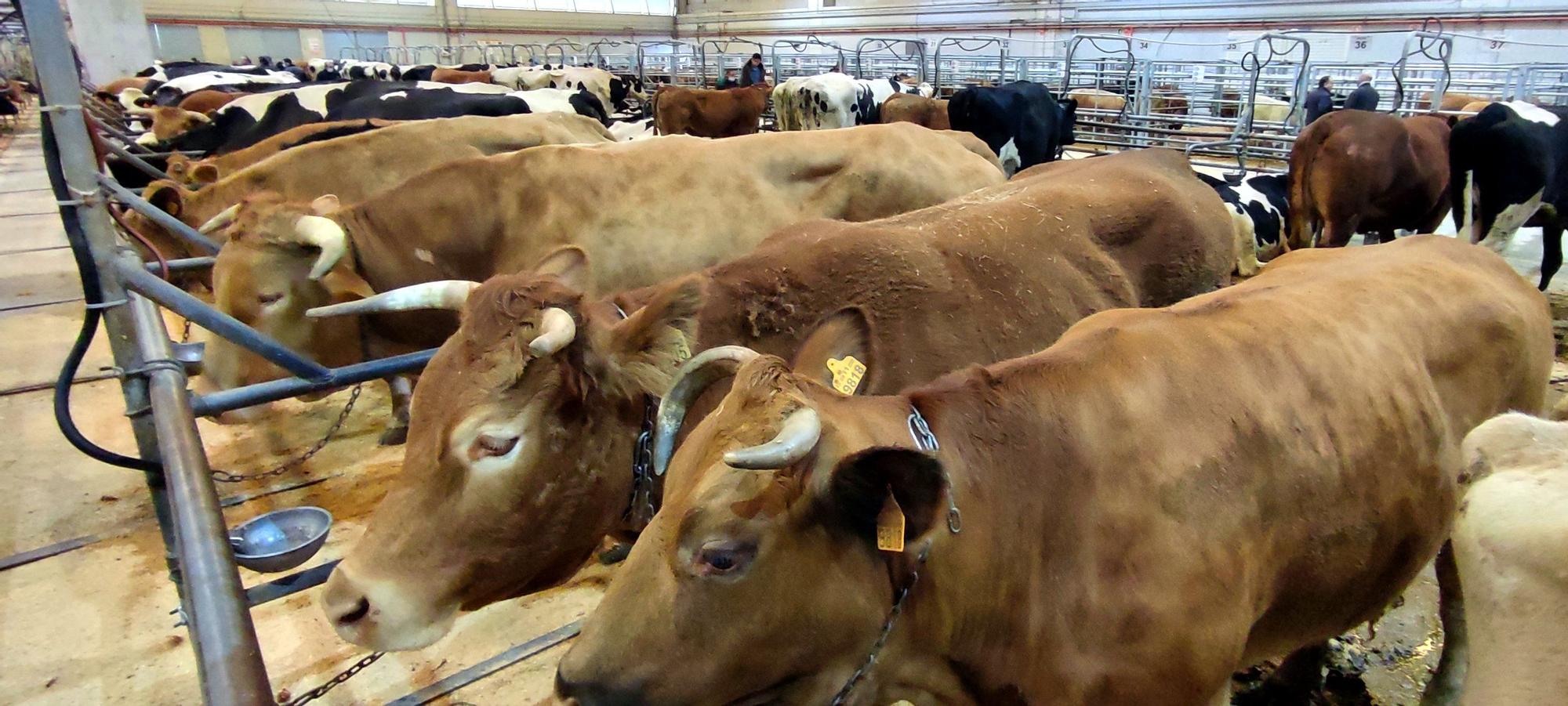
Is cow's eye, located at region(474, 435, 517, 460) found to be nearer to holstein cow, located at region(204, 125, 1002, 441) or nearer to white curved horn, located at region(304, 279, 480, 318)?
white curved horn, located at region(304, 279, 480, 318)

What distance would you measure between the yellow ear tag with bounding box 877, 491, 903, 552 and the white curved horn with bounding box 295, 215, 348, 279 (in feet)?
9.44

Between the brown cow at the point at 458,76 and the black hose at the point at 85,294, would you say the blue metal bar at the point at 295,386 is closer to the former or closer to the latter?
the black hose at the point at 85,294

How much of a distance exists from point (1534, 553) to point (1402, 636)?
7.36ft

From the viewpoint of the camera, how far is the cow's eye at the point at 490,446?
6.58 ft

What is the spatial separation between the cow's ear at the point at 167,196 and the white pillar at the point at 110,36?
1969cm

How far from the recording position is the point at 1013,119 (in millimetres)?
10195

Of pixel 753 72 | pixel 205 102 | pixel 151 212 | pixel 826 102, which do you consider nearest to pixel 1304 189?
pixel 826 102

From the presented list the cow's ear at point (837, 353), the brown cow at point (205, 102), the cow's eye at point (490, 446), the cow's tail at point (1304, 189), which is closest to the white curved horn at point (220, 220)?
the cow's eye at point (490, 446)

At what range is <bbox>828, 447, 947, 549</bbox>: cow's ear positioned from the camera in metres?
1.36

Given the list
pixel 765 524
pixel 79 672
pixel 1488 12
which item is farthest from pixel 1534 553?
pixel 1488 12

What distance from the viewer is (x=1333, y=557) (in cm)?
194

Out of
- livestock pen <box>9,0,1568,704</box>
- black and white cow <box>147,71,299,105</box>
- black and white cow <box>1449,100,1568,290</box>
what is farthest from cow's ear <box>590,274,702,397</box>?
black and white cow <box>147,71,299,105</box>

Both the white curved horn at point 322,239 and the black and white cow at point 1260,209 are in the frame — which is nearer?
the white curved horn at point 322,239

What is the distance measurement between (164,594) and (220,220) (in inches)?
68.0
